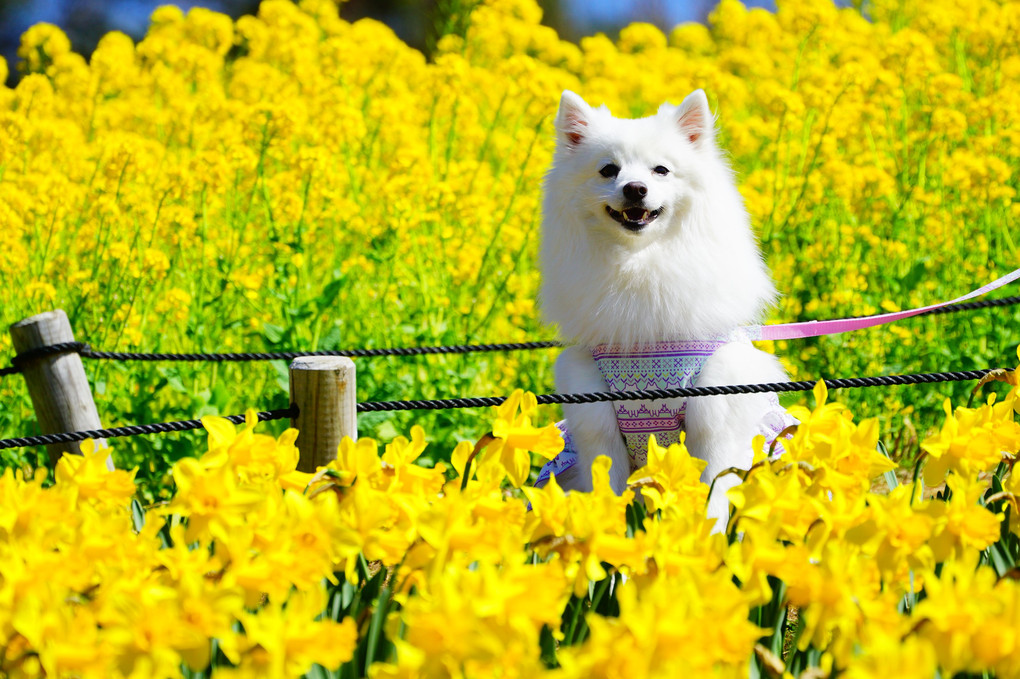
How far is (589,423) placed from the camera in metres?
2.61

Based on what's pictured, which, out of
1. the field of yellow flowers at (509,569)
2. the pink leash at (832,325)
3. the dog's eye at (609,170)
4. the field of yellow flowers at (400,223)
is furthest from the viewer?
the field of yellow flowers at (400,223)

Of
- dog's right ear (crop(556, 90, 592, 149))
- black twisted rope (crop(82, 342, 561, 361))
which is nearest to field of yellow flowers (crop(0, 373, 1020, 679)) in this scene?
black twisted rope (crop(82, 342, 561, 361))

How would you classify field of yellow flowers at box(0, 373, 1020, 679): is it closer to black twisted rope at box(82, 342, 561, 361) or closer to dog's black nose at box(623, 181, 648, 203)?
dog's black nose at box(623, 181, 648, 203)

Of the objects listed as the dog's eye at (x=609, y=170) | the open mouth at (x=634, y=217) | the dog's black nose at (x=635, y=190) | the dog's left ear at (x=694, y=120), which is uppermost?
the dog's left ear at (x=694, y=120)

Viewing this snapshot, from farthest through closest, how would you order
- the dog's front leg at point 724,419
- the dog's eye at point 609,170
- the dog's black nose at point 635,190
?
the dog's eye at point 609,170
the dog's black nose at point 635,190
the dog's front leg at point 724,419

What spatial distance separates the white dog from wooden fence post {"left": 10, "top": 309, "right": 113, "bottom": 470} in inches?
61.8

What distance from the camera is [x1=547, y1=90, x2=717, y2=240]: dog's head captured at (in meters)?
2.68

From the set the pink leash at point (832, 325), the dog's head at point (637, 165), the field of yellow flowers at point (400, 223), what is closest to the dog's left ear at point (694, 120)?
the dog's head at point (637, 165)

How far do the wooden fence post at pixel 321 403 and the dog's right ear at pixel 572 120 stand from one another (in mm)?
930

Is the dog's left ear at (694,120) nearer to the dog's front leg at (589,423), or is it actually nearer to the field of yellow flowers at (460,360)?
the dog's front leg at (589,423)

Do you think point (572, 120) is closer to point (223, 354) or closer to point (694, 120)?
point (694, 120)

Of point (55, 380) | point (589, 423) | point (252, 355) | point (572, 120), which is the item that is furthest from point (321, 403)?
point (55, 380)

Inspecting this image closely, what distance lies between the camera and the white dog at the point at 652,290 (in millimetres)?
2582

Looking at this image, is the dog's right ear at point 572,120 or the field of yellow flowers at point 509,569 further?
the dog's right ear at point 572,120
